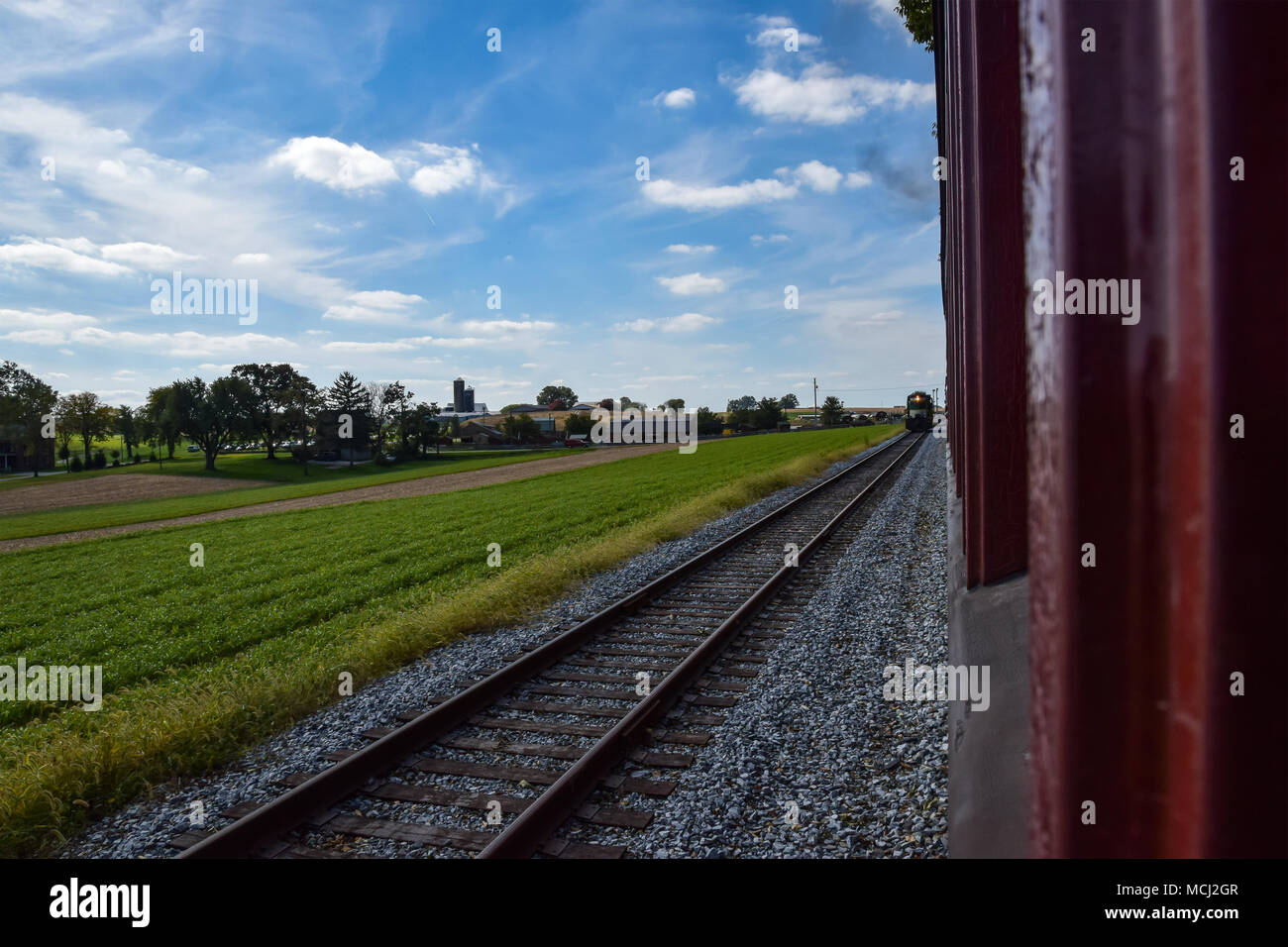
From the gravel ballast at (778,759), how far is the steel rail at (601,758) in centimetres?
48

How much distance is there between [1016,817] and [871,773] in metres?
2.22

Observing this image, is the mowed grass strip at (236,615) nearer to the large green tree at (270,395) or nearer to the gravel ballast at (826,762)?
the gravel ballast at (826,762)

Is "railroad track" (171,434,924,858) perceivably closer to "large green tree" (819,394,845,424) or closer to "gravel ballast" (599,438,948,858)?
"gravel ballast" (599,438,948,858)

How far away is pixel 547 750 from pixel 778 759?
1.63m

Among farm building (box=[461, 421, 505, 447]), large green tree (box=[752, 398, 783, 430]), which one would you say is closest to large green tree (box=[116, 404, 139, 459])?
farm building (box=[461, 421, 505, 447])

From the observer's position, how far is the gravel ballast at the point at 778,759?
4.08 m

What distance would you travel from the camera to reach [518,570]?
443 inches

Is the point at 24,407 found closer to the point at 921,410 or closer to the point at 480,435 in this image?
the point at 480,435

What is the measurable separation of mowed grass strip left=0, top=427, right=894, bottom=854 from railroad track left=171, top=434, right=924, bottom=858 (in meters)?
1.31

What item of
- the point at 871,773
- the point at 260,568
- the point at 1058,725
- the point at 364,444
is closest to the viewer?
the point at 1058,725

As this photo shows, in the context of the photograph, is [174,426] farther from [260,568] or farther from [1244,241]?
[1244,241]

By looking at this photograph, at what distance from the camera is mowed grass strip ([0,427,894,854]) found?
5.50 meters

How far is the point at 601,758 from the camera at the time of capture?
4.84 metres
